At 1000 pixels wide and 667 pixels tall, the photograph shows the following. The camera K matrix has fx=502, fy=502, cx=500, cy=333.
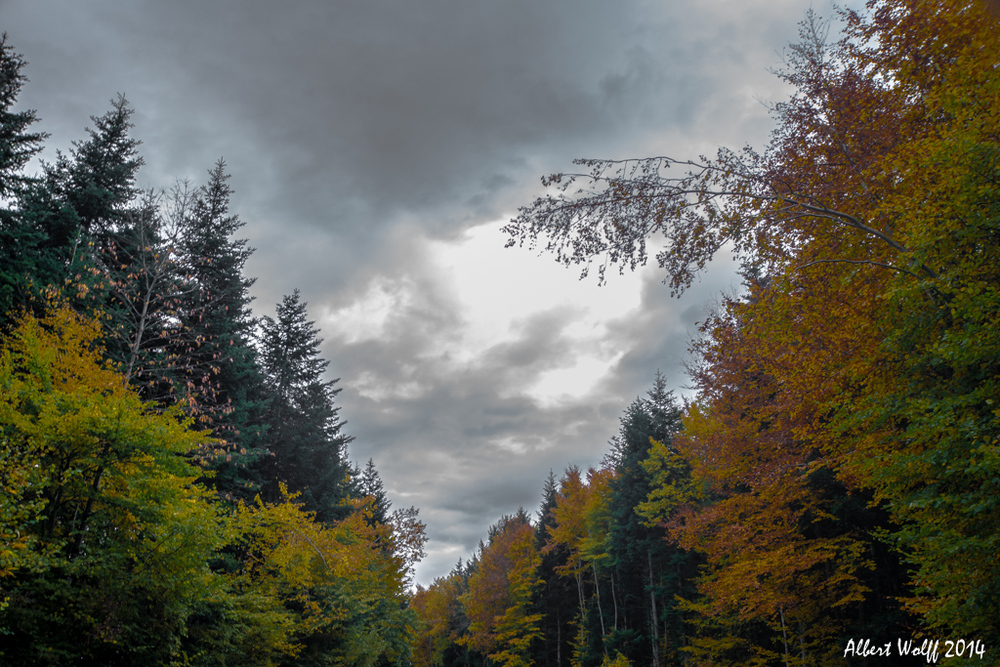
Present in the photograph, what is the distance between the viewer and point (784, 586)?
14641mm

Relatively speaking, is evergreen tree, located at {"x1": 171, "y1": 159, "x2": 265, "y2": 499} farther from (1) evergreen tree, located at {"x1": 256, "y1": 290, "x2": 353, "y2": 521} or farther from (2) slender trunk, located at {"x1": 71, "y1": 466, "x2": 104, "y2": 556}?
(2) slender trunk, located at {"x1": 71, "y1": 466, "x2": 104, "y2": 556}

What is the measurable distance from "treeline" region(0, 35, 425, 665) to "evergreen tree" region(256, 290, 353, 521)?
0.32ft

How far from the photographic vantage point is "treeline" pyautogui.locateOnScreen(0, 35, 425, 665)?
9.06 m

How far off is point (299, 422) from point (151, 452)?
53.2ft

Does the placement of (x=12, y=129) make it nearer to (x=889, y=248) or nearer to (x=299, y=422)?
(x=299, y=422)

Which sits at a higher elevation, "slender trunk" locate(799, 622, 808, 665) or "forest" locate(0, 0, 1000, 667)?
"forest" locate(0, 0, 1000, 667)

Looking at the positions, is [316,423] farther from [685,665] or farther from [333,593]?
[685,665]

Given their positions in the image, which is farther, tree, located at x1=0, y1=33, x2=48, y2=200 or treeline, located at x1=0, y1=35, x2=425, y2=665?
tree, located at x1=0, y1=33, x2=48, y2=200

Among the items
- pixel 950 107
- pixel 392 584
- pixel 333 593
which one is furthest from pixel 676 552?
pixel 950 107

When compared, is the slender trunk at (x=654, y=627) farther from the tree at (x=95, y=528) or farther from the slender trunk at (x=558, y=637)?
the tree at (x=95, y=528)

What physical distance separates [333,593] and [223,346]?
420 inches

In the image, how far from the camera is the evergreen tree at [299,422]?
2452cm

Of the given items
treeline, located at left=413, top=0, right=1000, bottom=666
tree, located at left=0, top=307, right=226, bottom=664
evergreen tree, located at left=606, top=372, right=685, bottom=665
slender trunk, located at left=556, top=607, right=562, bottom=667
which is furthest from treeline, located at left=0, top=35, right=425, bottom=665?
slender trunk, located at left=556, top=607, right=562, bottom=667

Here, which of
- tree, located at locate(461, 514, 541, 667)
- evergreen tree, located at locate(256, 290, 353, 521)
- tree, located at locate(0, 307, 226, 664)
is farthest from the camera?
tree, located at locate(461, 514, 541, 667)
